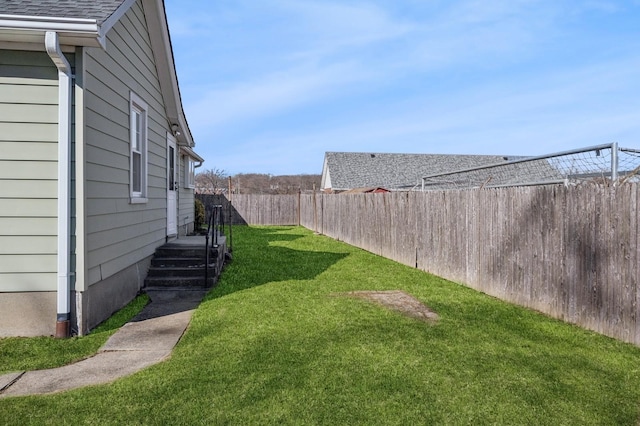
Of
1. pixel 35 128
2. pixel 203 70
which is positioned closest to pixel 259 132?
pixel 203 70

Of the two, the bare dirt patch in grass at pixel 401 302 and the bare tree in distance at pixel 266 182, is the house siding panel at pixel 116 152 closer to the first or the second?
the bare dirt patch in grass at pixel 401 302

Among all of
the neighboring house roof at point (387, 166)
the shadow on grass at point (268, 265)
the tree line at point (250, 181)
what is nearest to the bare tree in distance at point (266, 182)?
the tree line at point (250, 181)

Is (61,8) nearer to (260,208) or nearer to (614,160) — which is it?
(614,160)

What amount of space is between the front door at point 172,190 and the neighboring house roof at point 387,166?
2149 centimetres

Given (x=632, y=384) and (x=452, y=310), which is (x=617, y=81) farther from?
(x=632, y=384)

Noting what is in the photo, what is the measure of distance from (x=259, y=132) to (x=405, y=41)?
71.3ft

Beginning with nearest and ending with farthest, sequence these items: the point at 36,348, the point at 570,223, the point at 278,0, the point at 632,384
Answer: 1. the point at 632,384
2. the point at 36,348
3. the point at 570,223
4. the point at 278,0

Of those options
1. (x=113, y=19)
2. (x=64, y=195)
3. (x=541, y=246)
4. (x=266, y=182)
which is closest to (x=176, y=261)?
(x=64, y=195)

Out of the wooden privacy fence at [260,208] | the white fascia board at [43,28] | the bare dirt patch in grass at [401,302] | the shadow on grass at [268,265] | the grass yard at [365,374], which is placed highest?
the white fascia board at [43,28]

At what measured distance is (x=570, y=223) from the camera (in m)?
5.31

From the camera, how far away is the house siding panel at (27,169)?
4.66 m

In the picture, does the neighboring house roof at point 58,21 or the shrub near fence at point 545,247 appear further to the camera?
the shrub near fence at point 545,247

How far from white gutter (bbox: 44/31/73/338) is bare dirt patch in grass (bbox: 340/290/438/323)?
380cm

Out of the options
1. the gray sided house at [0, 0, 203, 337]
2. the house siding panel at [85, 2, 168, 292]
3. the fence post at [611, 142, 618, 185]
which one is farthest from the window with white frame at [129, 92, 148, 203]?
the fence post at [611, 142, 618, 185]
